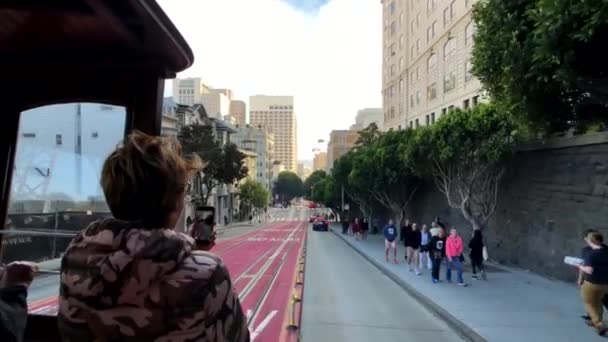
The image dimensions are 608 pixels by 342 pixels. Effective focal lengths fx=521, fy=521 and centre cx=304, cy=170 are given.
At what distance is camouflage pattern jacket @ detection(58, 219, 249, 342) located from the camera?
1542mm

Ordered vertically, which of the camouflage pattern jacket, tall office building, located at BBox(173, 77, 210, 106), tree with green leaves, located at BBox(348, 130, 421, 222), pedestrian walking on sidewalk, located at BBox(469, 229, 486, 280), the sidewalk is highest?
tall office building, located at BBox(173, 77, 210, 106)

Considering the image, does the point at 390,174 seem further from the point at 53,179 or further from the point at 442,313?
the point at 53,179

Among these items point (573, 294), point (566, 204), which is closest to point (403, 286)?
point (573, 294)

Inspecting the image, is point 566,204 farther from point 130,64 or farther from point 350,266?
point 130,64

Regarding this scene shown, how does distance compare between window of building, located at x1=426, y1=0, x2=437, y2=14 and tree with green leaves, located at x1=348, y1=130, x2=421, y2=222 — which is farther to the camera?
window of building, located at x1=426, y1=0, x2=437, y2=14

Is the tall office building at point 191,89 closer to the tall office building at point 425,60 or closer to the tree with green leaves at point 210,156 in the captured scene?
the tall office building at point 425,60

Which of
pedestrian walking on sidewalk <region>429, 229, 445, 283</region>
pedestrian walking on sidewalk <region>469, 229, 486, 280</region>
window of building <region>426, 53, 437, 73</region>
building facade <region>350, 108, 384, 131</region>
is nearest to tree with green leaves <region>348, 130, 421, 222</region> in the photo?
window of building <region>426, 53, 437, 73</region>

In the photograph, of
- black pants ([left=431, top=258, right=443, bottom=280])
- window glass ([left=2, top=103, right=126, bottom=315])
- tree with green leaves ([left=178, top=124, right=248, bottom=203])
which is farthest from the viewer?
tree with green leaves ([left=178, top=124, right=248, bottom=203])

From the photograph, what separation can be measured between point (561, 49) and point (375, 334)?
549cm

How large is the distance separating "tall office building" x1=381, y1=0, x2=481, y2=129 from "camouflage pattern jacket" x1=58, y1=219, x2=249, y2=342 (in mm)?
30896

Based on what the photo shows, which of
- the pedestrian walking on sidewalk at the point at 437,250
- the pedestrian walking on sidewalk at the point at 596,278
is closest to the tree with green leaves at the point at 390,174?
the pedestrian walking on sidewalk at the point at 437,250

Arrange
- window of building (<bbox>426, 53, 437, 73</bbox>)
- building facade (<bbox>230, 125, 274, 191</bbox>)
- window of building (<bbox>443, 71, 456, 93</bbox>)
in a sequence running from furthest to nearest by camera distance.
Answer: building facade (<bbox>230, 125, 274, 191</bbox>) < window of building (<bbox>426, 53, 437, 73</bbox>) < window of building (<bbox>443, 71, 456, 93</bbox>)

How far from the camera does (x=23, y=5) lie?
2768mm

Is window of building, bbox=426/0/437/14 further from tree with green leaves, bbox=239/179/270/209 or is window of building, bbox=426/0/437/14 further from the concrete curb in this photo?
tree with green leaves, bbox=239/179/270/209
